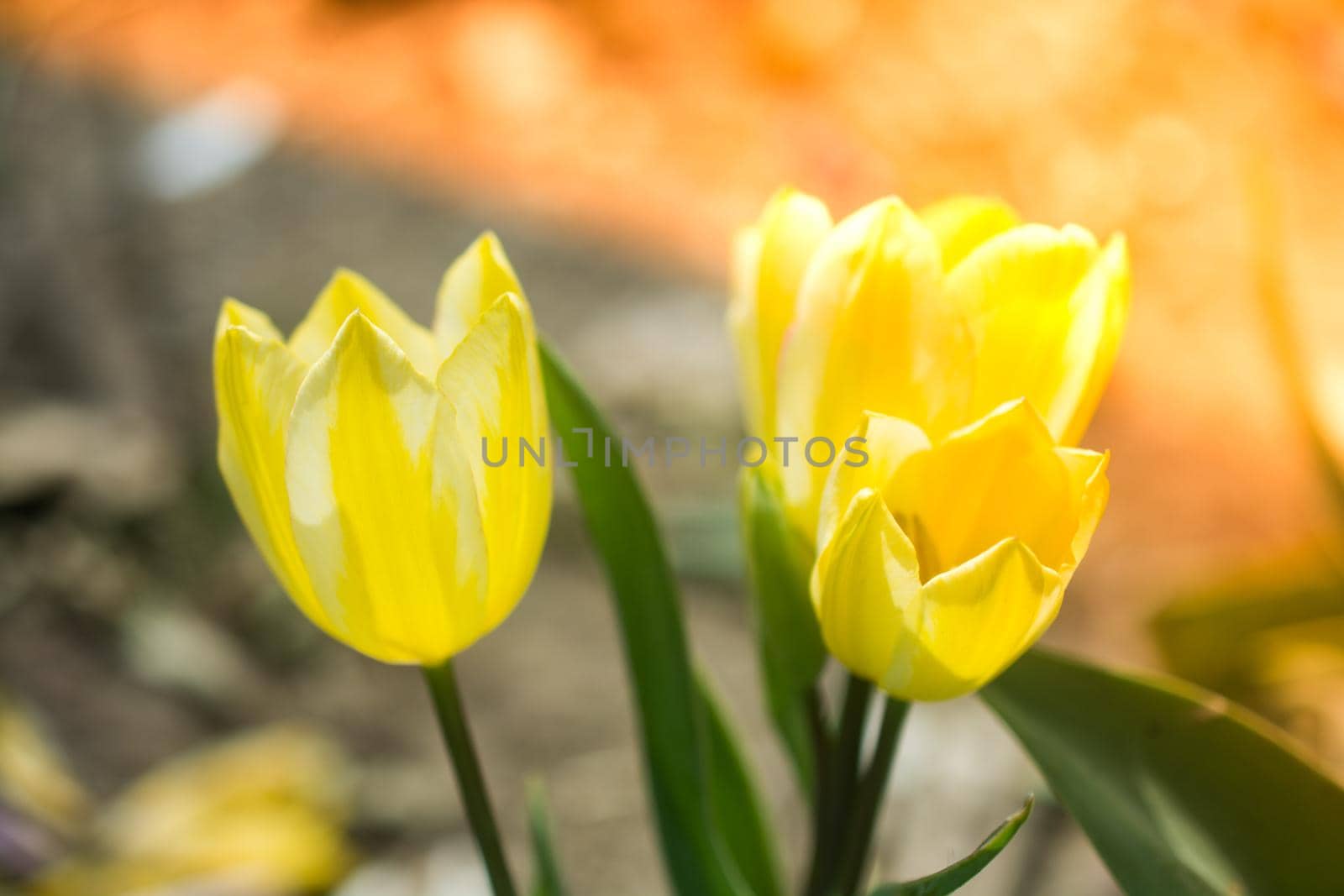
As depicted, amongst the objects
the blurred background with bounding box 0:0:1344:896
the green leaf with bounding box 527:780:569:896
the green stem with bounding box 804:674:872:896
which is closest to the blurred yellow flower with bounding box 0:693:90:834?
the blurred background with bounding box 0:0:1344:896

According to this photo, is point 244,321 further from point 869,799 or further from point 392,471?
point 869,799

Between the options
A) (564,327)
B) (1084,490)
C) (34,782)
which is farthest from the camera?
(564,327)

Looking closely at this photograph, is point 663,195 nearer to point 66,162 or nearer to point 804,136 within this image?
point 804,136

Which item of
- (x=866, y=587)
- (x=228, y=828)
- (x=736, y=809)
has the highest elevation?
(x=866, y=587)

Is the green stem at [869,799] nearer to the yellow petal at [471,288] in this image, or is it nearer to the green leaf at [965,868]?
the green leaf at [965,868]

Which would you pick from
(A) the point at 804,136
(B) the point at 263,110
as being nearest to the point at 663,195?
(A) the point at 804,136

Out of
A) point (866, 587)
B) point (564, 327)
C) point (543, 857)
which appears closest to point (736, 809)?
point (543, 857)
